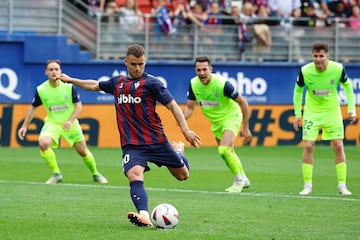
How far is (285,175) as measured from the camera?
19.0 m

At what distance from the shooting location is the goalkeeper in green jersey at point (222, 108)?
1571 centimetres

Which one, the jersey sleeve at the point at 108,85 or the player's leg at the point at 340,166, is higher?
the jersey sleeve at the point at 108,85

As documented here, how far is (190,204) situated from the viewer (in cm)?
1313

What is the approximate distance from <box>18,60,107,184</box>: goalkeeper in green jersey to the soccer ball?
263 inches

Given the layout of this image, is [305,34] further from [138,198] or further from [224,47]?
[138,198]

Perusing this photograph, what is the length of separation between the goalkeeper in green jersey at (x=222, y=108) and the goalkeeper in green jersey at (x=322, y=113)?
3.40ft

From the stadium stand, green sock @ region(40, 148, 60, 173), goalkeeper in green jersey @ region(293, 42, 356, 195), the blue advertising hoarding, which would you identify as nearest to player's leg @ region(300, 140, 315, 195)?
goalkeeper in green jersey @ region(293, 42, 356, 195)

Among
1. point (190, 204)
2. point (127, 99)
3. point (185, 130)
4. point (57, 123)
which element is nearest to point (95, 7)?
point (57, 123)

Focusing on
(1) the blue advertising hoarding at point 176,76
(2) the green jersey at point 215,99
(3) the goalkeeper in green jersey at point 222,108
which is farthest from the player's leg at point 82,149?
(1) the blue advertising hoarding at point 176,76

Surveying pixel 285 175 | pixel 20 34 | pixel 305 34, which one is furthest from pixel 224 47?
pixel 285 175

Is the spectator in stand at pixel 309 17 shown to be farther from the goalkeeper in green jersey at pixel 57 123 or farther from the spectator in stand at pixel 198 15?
the goalkeeper in green jersey at pixel 57 123

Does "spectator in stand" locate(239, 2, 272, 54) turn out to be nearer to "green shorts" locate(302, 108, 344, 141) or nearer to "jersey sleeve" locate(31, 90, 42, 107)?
"jersey sleeve" locate(31, 90, 42, 107)

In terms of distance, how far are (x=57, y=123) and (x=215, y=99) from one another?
3.16 m

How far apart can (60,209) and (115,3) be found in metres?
16.0
